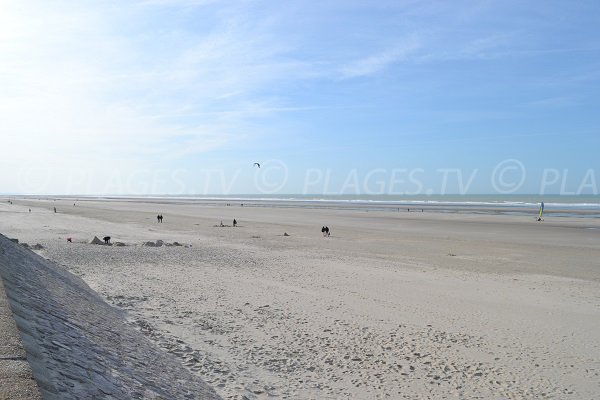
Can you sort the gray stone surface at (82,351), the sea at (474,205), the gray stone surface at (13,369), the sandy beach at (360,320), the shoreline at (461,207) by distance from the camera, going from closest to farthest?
the gray stone surface at (13,369), the gray stone surface at (82,351), the sandy beach at (360,320), the shoreline at (461,207), the sea at (474,205)

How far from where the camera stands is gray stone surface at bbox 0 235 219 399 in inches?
124

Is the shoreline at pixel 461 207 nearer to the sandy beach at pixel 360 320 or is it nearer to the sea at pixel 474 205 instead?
the sea at pixel 474 205

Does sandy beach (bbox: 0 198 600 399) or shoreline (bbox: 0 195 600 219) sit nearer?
sandy beach (bbox: 0 198 600 399)

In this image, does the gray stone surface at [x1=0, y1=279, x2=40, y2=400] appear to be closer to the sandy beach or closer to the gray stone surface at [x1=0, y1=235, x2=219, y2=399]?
the gray stone surface at [x1=0, y1=235, x2=219, y2=399]

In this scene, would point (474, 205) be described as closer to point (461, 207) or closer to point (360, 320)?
point (461, 207)

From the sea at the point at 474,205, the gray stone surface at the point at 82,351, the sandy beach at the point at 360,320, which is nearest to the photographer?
the gray stone surface at the point at 82,351

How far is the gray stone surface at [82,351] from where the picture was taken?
3162 millimetres

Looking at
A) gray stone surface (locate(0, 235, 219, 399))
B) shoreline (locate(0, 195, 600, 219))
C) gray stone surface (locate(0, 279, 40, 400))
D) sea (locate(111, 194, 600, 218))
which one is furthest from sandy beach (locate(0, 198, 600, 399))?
sea (locate(111, 194, 600, 218))

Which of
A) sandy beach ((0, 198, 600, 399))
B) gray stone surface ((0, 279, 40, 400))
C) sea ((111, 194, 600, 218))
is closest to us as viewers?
gray stone surface ((0, 279, 40, 400))

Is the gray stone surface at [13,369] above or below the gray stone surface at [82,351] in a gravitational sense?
above

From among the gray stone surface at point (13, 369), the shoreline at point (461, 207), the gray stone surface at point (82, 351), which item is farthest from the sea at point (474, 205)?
the gray stone surface at point (13, 369)

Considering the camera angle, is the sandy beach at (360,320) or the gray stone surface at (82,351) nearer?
the gray stone surface at (82,351)

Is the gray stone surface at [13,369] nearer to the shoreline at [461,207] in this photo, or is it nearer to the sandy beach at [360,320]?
the sandy beach at [360,320]

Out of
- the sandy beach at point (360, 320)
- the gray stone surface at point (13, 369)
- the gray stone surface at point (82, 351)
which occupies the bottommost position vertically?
the sandy beach at point (360, 320)
